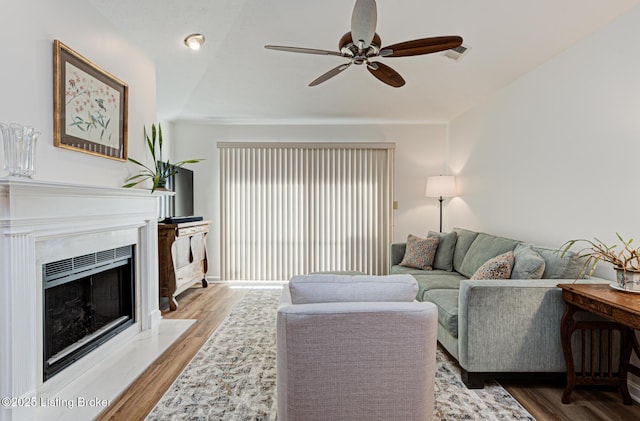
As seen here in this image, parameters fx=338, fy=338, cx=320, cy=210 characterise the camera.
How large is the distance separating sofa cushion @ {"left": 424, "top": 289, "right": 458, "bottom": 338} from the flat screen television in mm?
3241

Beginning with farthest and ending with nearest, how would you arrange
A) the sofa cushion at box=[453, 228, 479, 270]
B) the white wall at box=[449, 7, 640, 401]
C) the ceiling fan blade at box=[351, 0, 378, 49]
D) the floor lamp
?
1. the floor lamp
2. the sofa cushion at box=[453, 228, 479, 270]
3. the white wall at box=[449, 7, 640, 401]
4. the ceiling fan blade at box=[351, 0, 378, 49]

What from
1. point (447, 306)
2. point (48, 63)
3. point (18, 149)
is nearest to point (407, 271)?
point (447, 306)

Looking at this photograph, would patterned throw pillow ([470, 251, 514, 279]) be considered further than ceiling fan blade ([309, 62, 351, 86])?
Yes

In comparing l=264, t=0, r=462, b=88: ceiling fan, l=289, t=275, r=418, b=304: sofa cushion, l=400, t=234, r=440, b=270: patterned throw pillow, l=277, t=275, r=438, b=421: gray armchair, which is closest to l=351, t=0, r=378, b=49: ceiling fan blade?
l=264, t=0, r=462, b=88: ceiling fan

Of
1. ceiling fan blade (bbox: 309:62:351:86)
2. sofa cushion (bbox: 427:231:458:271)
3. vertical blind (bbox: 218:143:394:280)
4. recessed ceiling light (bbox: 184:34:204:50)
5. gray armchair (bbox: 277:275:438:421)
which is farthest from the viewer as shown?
vertical blind (bbox: 218:143:394:280)

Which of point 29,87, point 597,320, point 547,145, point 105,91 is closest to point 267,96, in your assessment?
point 105,91

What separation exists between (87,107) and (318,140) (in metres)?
3.27

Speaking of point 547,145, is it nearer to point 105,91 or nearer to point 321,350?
point 321,350

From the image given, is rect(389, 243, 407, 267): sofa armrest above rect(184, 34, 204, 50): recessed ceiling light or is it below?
below

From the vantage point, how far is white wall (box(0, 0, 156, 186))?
1846 mm

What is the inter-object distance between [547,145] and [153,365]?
376 centimetres

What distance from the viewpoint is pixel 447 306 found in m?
2.59

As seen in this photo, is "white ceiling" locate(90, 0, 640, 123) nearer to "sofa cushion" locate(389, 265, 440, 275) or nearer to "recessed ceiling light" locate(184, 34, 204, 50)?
"recessed ceiling light" locate(184, 34, 204, 50)

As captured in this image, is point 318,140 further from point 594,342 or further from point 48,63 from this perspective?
point 594,342
